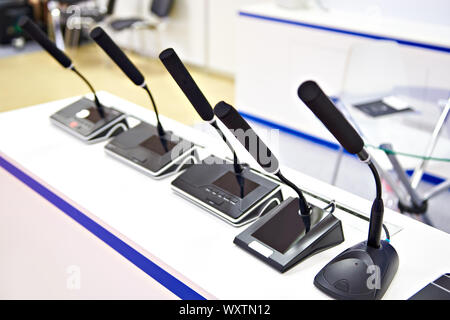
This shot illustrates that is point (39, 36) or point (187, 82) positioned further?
point (39, 36)

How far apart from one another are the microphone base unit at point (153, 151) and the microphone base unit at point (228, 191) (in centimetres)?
8

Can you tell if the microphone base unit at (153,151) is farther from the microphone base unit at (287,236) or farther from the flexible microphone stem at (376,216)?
the flexible microphone stem at (376,216)

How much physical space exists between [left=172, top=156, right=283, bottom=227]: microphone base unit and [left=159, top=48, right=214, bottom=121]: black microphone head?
245 mm

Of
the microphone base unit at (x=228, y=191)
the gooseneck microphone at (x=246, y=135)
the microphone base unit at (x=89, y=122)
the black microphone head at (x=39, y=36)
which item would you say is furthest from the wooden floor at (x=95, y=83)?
the gooseneck microphone at (x=246, y=135)

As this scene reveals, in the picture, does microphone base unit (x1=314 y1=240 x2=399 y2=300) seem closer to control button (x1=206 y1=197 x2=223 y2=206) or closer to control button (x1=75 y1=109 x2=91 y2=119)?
control button (x1=206 y1=197 x2=223 y2=206)

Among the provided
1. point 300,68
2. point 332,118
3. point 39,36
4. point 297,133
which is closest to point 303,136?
point 297,133

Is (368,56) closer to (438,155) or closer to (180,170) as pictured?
(438,155)

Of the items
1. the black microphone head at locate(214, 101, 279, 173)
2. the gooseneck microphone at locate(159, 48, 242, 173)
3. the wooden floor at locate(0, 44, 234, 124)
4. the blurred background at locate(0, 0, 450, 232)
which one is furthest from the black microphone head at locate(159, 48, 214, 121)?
the wooden floor at locate(0, 44, 234, 124)

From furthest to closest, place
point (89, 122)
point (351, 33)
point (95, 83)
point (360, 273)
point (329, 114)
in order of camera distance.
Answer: point (95, 83) < point (351, 33) < point (89, 122) < point (360, 273) < point (329, 114)

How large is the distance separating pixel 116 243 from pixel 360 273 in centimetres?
61

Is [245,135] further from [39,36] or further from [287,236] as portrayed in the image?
[39,36]

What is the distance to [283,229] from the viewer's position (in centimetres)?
119

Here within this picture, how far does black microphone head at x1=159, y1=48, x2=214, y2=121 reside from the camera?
1.16 metres
